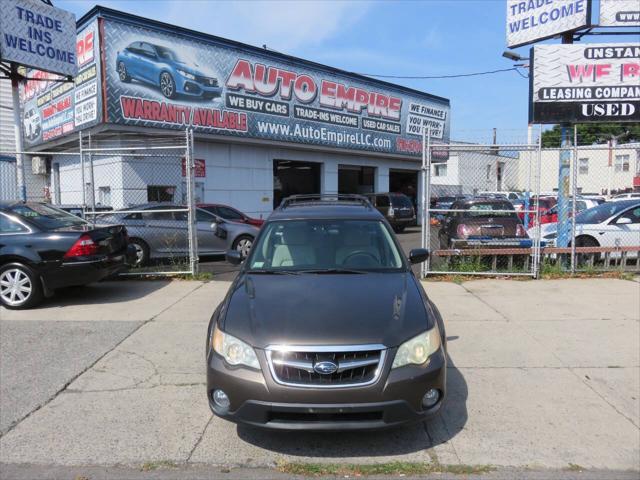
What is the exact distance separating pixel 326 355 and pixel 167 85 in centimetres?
1431

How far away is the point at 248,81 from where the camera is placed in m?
18.0

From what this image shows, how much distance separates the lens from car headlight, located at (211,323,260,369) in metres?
3.35

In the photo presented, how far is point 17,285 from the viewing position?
7359 millimetres

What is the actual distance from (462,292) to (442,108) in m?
21.8

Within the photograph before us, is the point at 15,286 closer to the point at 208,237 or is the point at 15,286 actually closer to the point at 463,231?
the point at 208,237

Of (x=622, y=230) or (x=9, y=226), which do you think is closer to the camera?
(x=9, y=226)

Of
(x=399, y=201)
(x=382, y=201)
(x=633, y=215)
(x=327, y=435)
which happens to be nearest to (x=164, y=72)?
(x=382, y=201)

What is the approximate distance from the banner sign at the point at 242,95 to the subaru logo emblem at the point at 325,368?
42.7 feet

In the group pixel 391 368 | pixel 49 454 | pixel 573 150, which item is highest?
pixel 573 150

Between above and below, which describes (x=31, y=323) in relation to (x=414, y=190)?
below

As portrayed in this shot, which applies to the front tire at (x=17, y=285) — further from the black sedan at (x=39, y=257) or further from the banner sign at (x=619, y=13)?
the banner sign at (x=619, y=13)

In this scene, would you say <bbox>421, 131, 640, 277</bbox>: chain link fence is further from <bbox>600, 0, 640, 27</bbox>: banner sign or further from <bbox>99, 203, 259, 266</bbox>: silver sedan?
<bbox>99, 203, 259, 266</bbox>: silver sedan

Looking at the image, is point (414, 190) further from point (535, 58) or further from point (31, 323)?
point (31, 323)

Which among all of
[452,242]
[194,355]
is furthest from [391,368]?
[452,242]
